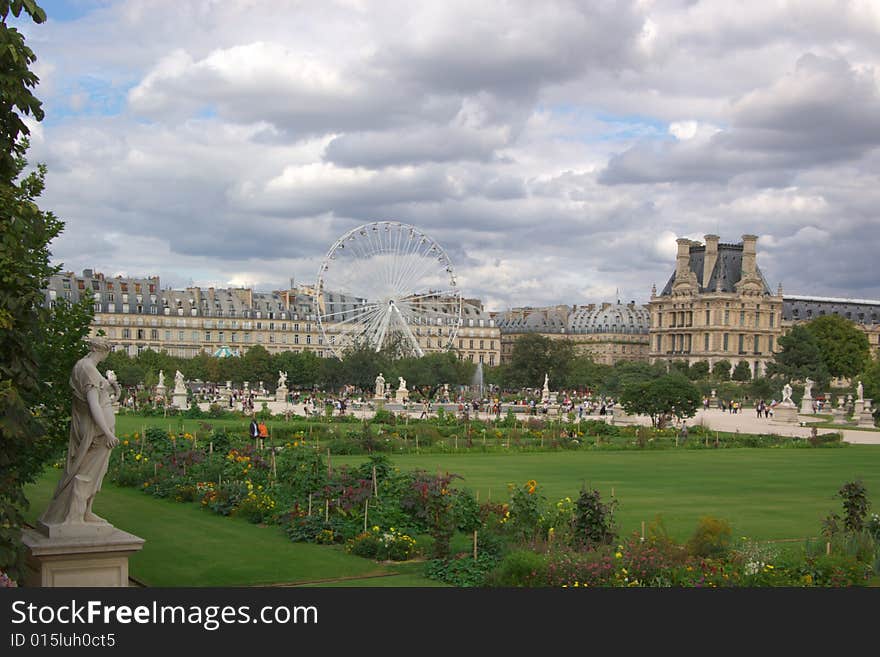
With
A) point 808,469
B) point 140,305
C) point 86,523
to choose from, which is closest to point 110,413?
point 86,523

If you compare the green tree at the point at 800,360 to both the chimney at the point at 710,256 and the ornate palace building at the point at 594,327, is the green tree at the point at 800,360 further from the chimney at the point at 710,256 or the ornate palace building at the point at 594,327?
the ornate palace building at the point at 594,327

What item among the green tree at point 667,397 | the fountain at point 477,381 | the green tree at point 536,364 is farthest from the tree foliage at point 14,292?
the fountain at point 477,381

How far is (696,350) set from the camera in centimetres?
13425

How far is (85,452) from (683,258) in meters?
133

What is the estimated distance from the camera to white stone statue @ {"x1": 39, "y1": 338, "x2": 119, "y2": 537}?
32.9 ft

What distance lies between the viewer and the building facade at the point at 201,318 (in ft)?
398

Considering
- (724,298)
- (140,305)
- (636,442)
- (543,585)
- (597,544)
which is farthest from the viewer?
(724,298)

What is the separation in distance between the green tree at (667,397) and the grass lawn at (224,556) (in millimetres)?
30628

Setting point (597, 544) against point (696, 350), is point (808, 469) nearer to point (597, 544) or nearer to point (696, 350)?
point (597, 544)

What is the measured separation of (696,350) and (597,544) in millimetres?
123554

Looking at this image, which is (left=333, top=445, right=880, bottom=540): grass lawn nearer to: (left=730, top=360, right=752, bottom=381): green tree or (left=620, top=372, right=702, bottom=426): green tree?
(left=620, top=372, right=702, bottom=426): green tree

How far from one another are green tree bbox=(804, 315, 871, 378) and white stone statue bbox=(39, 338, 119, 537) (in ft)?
345

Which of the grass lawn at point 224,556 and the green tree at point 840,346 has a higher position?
the green tree at point 840,346

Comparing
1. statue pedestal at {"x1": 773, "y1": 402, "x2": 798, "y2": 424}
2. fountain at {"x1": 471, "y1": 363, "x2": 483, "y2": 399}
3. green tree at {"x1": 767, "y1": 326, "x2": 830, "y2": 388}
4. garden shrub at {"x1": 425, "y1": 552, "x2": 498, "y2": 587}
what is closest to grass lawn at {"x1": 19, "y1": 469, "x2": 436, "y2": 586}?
garden shrub at {"x1": 425, "y1": 552, "x2": 498, "y2": 587}
